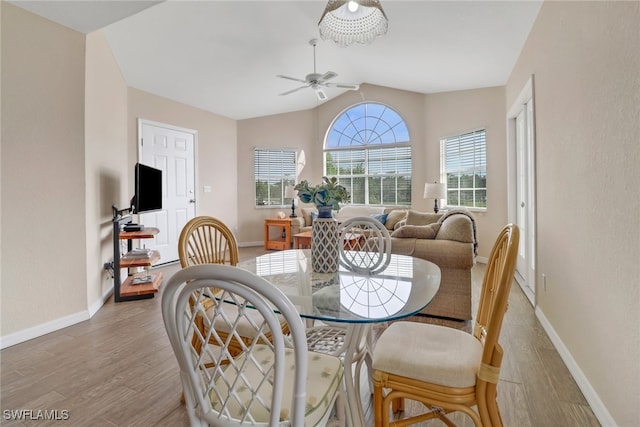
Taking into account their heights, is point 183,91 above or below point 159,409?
above

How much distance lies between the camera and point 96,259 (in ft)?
10.2

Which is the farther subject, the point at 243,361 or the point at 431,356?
the point at 431,356

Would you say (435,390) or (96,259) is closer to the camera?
(435,390)

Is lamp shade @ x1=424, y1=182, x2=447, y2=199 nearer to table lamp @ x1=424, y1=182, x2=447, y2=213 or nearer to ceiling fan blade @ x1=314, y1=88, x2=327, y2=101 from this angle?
table lamp @ x1=424, y1=182, x2=447, y2=213

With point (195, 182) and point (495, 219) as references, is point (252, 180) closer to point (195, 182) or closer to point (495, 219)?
point (195, 182)

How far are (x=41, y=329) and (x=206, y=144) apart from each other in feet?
12.6

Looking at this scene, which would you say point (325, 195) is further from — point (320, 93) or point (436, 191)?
point (436, 191)

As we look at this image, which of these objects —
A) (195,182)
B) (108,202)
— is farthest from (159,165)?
(108,202)

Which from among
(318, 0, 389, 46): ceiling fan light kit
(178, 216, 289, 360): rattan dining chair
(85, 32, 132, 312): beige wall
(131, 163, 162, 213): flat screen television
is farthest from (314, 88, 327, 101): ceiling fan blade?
(178, 216, 289, 360): rattan dining chair

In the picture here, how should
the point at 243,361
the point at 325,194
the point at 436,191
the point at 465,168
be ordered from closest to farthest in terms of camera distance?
the point at 243,361 < the point at 325,194 < the point at 436,191 < the point at 465,168

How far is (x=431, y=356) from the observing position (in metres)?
1.20

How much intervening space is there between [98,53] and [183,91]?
174 cm

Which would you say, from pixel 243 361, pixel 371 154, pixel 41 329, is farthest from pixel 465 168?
pixel 41 329

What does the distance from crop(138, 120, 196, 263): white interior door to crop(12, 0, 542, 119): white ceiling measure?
0.57 meters
